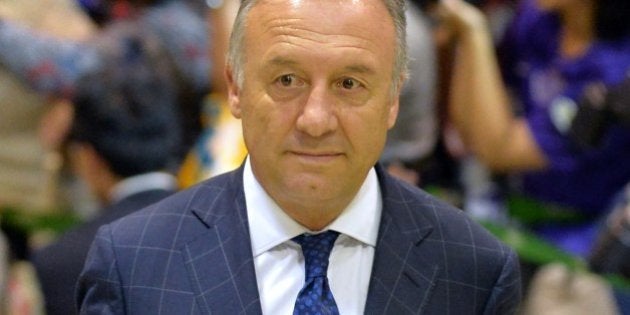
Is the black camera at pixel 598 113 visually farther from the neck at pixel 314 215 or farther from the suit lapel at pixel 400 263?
the neck at pixel 314 215

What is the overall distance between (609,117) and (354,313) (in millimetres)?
2068

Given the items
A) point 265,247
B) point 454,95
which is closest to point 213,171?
point 454,95

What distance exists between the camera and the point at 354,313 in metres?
2.61

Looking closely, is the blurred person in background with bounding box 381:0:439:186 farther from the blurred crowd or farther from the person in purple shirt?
the person in purple shirt

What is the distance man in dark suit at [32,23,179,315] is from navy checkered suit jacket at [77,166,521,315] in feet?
4.88

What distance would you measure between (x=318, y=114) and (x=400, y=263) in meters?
0.40

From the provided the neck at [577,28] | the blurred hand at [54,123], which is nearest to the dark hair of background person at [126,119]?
the blurred hand at [54,123]

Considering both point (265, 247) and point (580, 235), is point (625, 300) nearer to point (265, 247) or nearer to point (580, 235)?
point (580, 235)

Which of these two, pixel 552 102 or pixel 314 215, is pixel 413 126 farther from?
pixel 314 215

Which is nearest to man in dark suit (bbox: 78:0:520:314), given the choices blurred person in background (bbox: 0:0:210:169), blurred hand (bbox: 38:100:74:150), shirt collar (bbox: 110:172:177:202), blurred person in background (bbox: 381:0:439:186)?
shirt collar (bbox: 110:172:177:202)

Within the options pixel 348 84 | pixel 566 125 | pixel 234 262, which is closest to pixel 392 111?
pixel 348 84

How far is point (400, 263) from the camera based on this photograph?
2.65m

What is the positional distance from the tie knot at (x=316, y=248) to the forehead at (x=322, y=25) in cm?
40

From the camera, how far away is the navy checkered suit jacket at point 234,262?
255 centimetres
